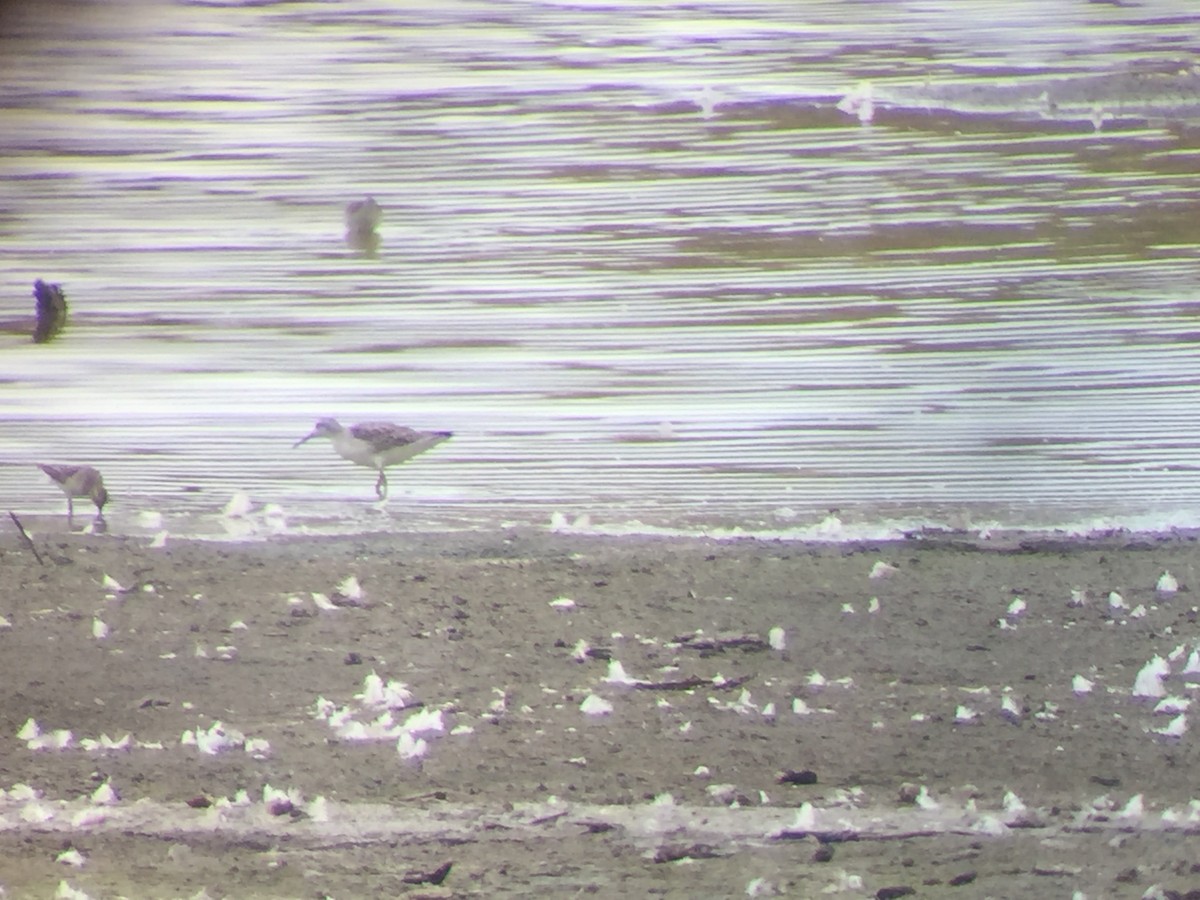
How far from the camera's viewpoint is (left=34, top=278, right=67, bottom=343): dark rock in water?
2.26ft

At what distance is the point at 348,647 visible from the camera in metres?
0.63

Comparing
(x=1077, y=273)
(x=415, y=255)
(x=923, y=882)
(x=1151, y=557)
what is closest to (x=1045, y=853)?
(x=923, y=882)

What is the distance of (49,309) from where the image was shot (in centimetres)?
69

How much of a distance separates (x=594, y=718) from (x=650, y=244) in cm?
29

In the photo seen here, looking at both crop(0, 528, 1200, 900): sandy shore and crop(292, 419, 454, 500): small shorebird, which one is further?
crop(292, 419, 454, 500): small shorebird

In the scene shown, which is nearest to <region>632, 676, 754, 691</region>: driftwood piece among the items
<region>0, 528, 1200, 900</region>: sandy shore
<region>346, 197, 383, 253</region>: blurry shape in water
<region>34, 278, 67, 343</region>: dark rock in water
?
<region>0, 528, 1200, 900</region>: sandy shore

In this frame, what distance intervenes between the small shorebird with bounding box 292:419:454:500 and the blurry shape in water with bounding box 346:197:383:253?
0.11 metres

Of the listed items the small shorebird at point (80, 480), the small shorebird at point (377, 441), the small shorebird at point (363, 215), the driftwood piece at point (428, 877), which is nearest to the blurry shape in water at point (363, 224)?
the small shorebird at point (363, 215)

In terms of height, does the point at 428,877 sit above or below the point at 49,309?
below

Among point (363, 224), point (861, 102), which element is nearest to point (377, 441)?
point (363, 224)

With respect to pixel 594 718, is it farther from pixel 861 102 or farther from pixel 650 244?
pixel 861 102

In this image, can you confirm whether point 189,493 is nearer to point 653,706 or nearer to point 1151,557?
point 653,706

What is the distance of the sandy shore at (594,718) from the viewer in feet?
1.87

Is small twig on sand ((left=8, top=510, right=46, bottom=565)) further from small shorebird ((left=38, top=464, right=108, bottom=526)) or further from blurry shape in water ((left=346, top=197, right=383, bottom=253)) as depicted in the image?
blurry shape in water ((left=346, top=197, right=383, bottom=253))
